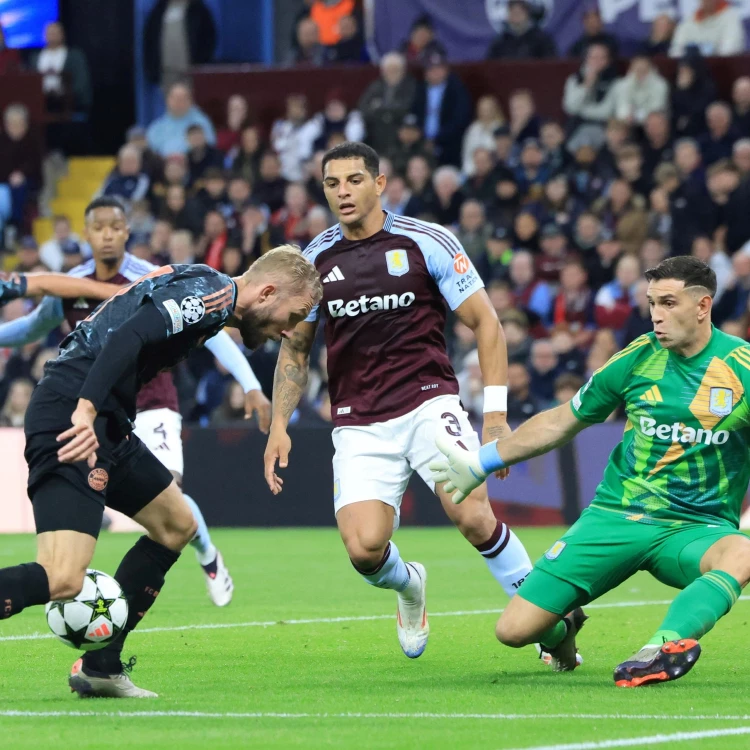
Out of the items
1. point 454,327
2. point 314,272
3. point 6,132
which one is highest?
point 314,272

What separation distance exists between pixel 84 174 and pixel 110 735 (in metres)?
20.2

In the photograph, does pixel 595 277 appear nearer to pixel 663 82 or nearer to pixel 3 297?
pixel 663 82

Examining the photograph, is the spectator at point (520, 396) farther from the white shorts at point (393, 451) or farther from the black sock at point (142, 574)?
the black sock at point (142, 574)

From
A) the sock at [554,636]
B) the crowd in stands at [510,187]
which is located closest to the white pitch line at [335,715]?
the sock at [554,636]

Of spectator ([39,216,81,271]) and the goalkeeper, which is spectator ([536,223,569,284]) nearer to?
spectator ([39,216,81,271])

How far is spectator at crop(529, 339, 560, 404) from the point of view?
55.9ft

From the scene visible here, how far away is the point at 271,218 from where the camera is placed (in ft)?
66.1

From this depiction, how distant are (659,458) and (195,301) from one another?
2.25m

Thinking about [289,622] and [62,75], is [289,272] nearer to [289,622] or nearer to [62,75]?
[289,622]

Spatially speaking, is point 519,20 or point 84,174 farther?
point 84,174

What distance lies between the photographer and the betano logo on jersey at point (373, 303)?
8008mm

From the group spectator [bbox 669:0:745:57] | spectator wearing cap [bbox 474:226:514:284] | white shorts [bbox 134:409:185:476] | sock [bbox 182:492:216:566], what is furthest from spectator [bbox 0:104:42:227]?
sock [bbox 182:492:216:566]

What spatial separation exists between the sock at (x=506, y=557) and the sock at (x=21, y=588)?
7.94 feet

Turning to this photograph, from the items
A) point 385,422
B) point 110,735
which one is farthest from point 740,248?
point 110,735
